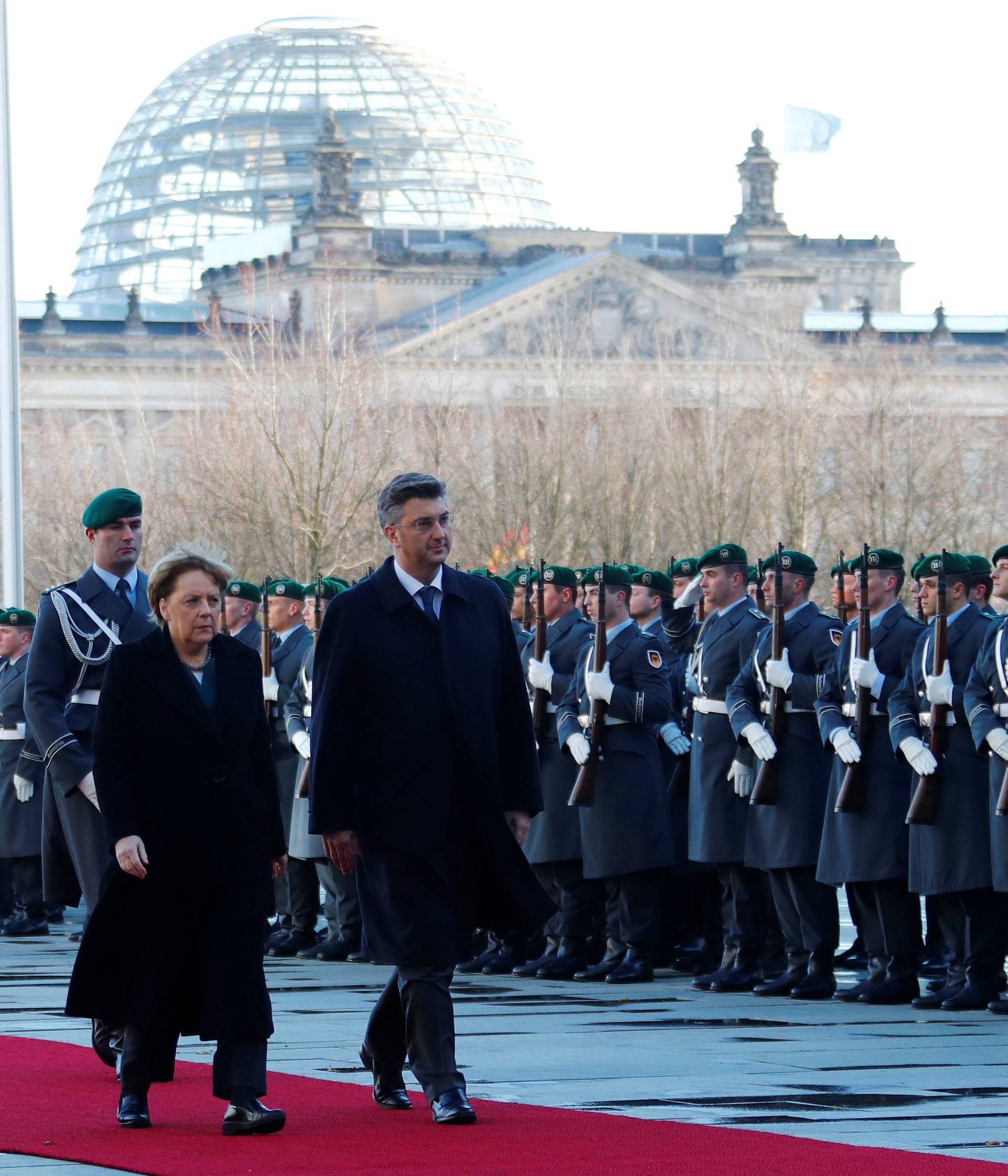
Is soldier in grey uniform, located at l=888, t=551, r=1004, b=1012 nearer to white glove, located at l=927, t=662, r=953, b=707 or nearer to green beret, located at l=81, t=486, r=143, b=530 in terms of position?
white glove, located at l=927, t=662, r=953, b=707

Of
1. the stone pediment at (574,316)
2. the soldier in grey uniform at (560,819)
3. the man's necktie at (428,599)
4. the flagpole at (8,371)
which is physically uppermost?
the stone pediment at (574,316)

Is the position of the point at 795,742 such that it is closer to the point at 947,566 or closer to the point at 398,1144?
the point at 947,566

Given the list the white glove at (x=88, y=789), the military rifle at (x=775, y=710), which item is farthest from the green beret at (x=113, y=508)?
the military rifle at (x=775, y=710)

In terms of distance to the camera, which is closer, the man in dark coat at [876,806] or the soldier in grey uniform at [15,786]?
the man in dark coat at [876,806]

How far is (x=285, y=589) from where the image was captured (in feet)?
51.4

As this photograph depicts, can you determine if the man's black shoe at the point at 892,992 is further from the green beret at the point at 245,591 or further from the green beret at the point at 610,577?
the green beret at the point at 245,591

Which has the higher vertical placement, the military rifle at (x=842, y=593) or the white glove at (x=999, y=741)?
the military rifle at (x=842, y=593)

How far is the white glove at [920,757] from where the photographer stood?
11.8m

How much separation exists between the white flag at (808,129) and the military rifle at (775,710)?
64127mm

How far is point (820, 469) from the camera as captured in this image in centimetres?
5156

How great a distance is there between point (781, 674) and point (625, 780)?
149 cm

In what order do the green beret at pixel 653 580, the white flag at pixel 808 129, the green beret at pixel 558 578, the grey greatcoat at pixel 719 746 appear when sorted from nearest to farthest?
the grey greatcoat at pixel 719 746, the green beret at pixel 558 578, the green beret at pixel 653 580, the white flag at pixel 808 129

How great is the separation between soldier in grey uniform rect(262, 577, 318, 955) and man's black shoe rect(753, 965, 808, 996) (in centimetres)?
382

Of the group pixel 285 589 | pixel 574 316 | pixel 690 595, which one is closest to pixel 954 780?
pixel 690 595
